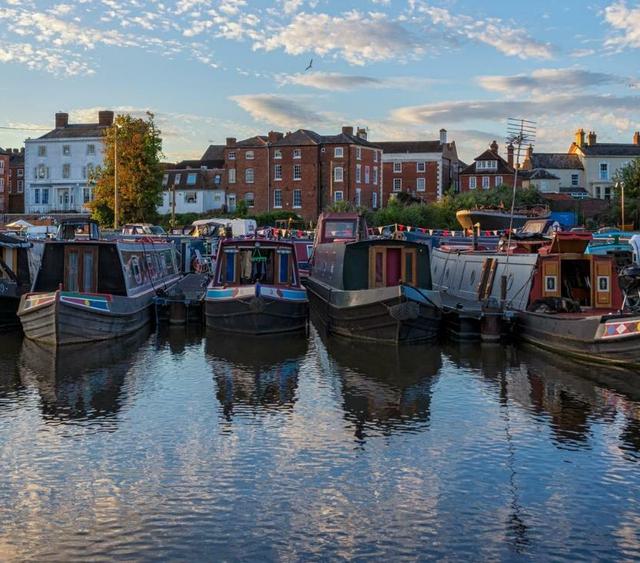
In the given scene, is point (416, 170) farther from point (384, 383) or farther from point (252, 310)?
point (384, 383)

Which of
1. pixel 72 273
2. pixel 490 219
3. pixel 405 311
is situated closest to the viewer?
pixel 405 311

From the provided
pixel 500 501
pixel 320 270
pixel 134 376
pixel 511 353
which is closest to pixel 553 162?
pixel 320 270

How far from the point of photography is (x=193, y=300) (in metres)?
26.7

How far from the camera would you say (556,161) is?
279ft

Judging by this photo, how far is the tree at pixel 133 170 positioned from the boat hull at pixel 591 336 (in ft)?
135

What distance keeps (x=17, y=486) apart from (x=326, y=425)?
504 centimetres

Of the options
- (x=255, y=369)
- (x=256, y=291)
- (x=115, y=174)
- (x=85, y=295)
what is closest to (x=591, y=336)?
(x=255, y=369)

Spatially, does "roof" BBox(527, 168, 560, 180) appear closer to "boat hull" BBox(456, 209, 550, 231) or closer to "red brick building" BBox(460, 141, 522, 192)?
"red brick building" BBox(460, 141, 522, 192)

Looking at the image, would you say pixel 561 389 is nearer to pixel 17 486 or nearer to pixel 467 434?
pixel 467 434

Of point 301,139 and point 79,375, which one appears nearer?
point 79,375

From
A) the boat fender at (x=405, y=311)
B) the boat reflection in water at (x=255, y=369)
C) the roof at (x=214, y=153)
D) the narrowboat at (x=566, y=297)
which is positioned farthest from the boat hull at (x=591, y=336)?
the roof at (x=214, y=153)

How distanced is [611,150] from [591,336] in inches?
2744

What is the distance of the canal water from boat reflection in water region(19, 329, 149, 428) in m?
0.08

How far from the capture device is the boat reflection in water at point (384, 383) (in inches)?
542
